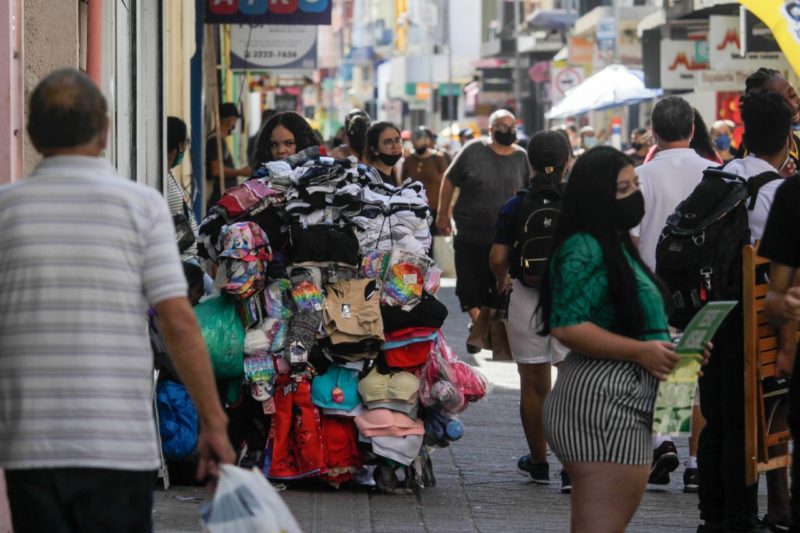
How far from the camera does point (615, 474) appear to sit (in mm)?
5258

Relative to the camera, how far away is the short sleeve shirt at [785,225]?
5559 millimetres

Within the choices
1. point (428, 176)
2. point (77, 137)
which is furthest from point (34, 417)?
point (428, 176)

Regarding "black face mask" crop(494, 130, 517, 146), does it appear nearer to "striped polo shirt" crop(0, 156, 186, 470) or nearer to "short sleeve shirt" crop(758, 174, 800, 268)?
"short sleeve shirt" crop(758, 174, 800, 268)

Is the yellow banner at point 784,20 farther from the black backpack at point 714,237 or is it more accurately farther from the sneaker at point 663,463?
the black backpack at point 714,237

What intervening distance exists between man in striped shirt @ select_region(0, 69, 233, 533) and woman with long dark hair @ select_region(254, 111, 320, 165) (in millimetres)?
5141

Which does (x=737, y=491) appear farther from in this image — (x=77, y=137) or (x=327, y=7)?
(x=327, y=7)

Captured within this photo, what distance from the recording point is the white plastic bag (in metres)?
4.29

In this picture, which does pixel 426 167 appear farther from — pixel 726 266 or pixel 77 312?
pixel 77 312

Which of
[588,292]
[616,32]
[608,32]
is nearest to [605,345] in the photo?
[588,292]

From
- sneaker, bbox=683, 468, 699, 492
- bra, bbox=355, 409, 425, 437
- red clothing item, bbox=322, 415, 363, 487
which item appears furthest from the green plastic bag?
sneaker, bbox=683, 468, 699, 492

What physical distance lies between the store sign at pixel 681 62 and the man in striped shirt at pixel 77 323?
26.4 m

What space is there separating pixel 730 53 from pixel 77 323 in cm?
2259

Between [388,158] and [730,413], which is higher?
[388,158]

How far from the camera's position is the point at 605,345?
521cm
